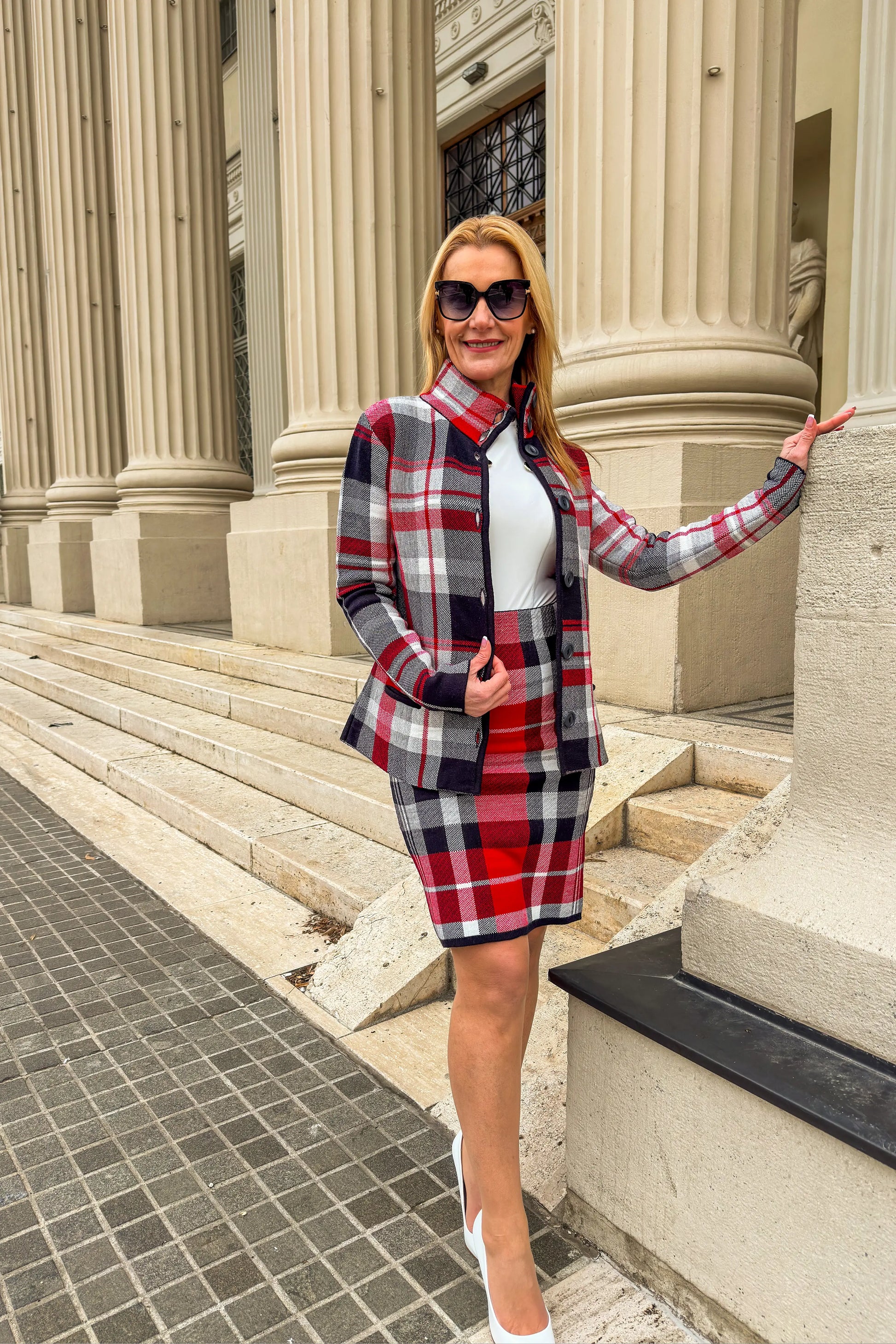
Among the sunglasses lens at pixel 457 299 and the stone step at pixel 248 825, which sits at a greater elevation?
the sunglasses lens at pixel 457 299

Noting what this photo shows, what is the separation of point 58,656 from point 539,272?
9.50 m

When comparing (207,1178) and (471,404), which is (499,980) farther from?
(207,1178)

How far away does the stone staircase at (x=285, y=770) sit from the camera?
327 cm

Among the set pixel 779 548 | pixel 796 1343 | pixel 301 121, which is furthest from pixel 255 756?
pixel 301 121

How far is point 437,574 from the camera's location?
1.66m

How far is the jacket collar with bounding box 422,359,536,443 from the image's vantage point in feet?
5.59

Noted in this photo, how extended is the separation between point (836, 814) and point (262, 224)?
46.4 ft

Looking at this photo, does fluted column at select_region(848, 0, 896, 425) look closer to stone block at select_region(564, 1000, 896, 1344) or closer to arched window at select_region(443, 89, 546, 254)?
stone block at select_region(564, 1000, 896, 1344)

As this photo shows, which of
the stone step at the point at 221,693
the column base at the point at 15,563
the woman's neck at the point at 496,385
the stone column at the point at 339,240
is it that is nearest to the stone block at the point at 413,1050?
the stone step at the point at 221,693

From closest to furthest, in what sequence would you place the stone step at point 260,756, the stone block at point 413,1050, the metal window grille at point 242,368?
the stone block at point 413,1050 → the stone step at point 260,756 → the metal window grille at point 242,368

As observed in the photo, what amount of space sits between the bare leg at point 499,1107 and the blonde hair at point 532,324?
0.91 m

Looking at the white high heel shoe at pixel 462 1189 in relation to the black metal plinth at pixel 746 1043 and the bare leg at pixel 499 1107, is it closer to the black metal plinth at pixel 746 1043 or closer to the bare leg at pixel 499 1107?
the bare leg at pixel 499 1107

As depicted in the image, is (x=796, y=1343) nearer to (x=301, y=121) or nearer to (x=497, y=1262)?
(x=497, y=1262)

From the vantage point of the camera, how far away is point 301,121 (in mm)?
6703
